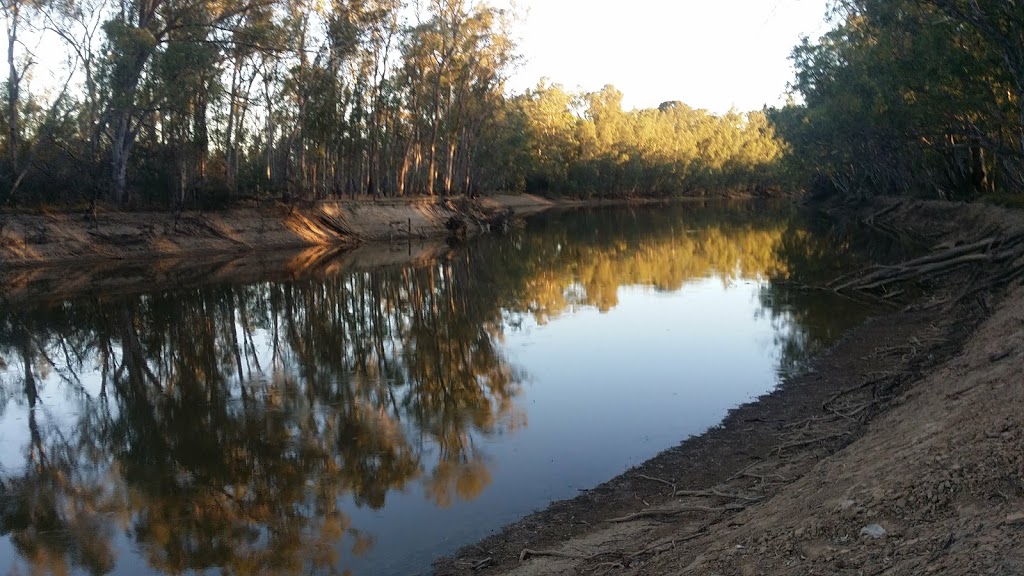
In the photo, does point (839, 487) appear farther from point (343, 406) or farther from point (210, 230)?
point (210, 230)

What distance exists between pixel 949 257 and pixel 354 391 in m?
12.5

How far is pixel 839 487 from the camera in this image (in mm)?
5898

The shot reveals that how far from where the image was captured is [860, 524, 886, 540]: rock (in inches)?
190

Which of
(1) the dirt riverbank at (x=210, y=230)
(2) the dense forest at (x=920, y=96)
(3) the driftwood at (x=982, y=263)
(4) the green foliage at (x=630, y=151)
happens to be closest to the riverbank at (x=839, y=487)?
(3) the driftwood at (x=982, y=263)

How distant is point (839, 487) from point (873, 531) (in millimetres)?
1045

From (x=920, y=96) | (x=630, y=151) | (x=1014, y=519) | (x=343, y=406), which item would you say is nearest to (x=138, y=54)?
(x=343, y=406)

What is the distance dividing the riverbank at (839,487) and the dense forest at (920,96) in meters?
9.51

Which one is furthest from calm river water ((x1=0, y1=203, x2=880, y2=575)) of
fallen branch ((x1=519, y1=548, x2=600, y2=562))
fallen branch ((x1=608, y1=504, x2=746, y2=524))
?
fallen branch ((x1=608, y1=504, x2=746, y2=524))

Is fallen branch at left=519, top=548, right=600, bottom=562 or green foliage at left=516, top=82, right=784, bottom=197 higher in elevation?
green foliage at left=516, top=82, right=784, bottom=197

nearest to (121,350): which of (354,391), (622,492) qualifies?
(354,391)

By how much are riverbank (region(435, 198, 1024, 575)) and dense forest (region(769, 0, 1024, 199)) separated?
951cm

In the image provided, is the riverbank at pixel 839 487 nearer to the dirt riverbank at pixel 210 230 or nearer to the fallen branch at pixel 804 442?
the fallen branch at pixel 804 442

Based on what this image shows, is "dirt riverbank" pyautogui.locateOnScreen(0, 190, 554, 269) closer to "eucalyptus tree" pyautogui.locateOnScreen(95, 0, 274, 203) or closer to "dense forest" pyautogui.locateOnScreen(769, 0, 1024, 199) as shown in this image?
"eucalyptus tree" pyautogui.locateOnScreen(95, 0, 274, 203)

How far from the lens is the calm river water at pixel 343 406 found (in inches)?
320
